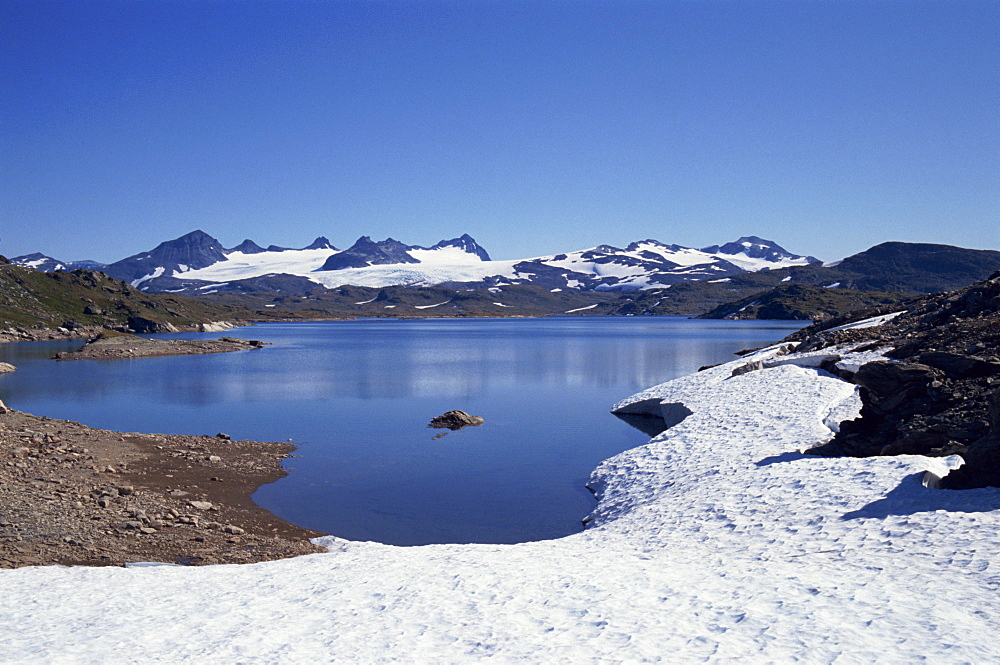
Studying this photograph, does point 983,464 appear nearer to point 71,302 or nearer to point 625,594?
point 625,594

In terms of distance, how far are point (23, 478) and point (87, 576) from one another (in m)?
7.79

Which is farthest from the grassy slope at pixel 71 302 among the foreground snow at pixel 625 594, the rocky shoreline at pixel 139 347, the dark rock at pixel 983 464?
the dark rock at pixel 983 464

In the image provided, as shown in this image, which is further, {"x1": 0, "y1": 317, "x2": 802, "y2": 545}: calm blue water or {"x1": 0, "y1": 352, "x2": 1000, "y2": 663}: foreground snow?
{"x1": 0, "y1": 317, "x2": 802, "y2": 545}: calm blue water

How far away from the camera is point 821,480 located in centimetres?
1571

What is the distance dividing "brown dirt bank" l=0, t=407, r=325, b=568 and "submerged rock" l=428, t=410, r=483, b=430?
29.9 feet

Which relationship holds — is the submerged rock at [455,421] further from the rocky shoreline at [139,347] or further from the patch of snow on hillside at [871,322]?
the rocky shoreline at [139,347]

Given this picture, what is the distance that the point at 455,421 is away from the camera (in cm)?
3334

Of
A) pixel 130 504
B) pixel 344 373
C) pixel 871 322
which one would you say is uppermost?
pixel 871 322

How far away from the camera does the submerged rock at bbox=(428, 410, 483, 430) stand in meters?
33.0

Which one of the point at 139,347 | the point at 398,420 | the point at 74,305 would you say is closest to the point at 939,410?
the point at 398,420

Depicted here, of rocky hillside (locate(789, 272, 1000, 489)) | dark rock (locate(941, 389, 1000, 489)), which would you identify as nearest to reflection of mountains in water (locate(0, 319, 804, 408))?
rocky hillside (locate(789, 272, 1000, 489))

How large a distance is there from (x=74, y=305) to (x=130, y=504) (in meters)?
143

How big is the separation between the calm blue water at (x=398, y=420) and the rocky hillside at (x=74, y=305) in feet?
170

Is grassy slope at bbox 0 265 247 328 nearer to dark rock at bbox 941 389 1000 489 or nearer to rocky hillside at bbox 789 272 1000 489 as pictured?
rocky hillside at bbox 789 272 1000 489
